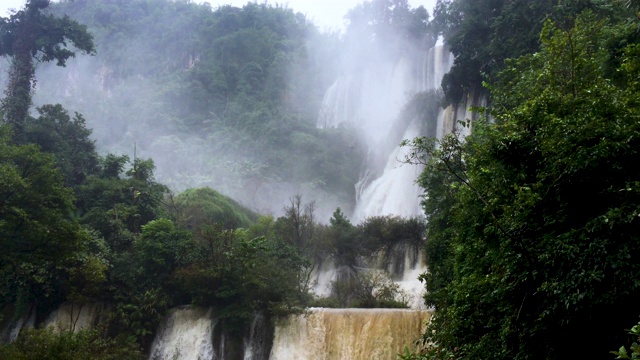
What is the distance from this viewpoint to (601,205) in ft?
24.7

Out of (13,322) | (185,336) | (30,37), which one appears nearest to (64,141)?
(30,37)

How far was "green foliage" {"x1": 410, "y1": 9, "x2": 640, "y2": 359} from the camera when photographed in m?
6.77

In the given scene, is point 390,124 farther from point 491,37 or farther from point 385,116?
point 491,37

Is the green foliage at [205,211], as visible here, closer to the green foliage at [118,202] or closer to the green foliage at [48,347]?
the green foliage at [118,202]

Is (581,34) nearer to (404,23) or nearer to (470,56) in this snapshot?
(470,56)

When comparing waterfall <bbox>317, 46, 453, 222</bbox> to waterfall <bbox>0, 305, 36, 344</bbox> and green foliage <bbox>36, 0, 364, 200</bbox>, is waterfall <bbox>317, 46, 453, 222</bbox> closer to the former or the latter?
green foliage <bbox>36, 0, 364, 200</bbox>

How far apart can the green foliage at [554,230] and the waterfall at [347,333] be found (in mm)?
7941

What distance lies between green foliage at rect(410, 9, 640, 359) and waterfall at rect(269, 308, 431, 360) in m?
7.94

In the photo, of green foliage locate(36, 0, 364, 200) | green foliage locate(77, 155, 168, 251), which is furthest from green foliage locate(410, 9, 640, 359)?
green foliage locate(36, 0, 364, 200)

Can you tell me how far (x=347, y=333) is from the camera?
19.8 meters

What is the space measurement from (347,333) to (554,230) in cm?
1294

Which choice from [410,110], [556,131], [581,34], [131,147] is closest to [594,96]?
[556,131]

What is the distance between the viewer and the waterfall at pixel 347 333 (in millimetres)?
18312

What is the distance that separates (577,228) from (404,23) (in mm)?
59682
